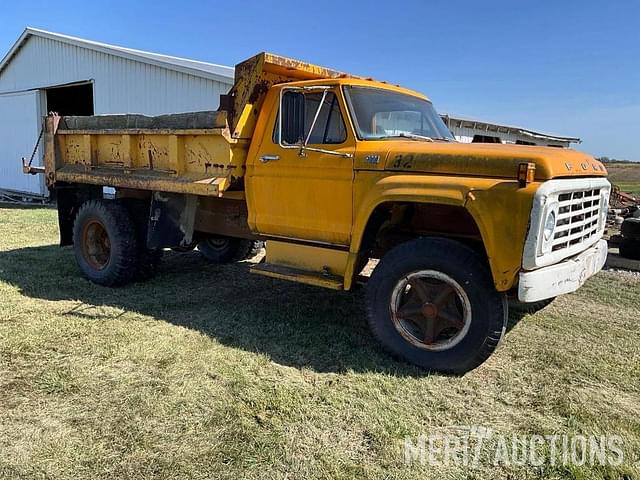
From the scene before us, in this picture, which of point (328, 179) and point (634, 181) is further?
point (634, 181)

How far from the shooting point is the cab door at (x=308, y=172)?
177 inches

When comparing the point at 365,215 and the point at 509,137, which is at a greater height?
the point at 509,137

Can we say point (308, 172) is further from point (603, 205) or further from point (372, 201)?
point (603, 205)

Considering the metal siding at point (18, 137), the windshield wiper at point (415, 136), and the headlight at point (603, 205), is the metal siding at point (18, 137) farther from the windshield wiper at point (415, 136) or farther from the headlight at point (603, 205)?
the headlight at point (603, 205)

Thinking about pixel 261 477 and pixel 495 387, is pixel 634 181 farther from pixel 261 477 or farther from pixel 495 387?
pixel 261 477

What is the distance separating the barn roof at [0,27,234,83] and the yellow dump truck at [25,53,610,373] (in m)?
5.86

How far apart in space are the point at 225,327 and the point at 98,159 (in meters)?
3.05

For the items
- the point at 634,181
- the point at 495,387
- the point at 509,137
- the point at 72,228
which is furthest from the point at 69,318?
the point at 634,181

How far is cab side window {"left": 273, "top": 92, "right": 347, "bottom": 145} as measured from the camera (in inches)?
179

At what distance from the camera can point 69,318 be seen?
16.4 feet

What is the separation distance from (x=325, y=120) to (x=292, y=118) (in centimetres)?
34

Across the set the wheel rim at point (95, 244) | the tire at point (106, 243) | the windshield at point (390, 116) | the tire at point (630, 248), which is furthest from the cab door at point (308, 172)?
the tire at point (630, 248)

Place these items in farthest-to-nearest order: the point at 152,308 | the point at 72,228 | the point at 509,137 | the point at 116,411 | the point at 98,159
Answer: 1. the point at 509,137
2. the point at 72,228
3. the point at 98,159
4. the point at 152,308
5. the point at 116,411

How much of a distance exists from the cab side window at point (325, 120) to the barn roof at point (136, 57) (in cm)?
696
